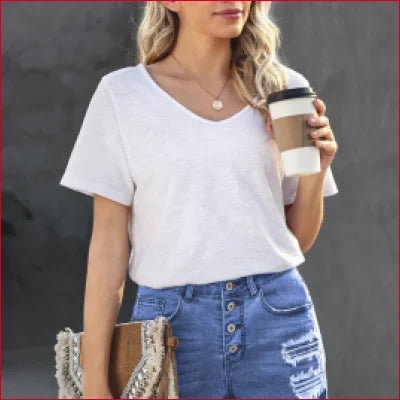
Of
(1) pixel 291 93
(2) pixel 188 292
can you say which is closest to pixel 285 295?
(2) pixel 188 292

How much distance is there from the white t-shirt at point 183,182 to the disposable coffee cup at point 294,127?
0.08 meters

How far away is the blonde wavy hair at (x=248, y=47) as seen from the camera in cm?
257

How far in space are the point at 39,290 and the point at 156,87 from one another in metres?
4.64

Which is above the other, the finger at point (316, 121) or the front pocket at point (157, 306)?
the finger at point (316, 121)

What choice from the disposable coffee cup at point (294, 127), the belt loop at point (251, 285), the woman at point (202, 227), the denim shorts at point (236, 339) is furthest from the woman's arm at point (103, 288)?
the disposable coffee cup at point (294, 127)

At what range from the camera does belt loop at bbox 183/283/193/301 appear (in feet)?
7.77

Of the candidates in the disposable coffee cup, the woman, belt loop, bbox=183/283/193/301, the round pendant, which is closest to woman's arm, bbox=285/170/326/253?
the woman

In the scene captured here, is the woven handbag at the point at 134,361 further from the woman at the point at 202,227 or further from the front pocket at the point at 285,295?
the front pocket at the point at 285,295

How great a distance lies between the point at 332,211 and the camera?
16.1 feet

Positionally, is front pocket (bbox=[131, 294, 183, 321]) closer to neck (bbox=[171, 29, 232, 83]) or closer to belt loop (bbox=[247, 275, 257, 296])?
belt loop (bbox=[247, 275, 257, 296])

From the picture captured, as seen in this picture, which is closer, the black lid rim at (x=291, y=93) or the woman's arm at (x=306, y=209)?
the black lid rim at (x=291, y=93)

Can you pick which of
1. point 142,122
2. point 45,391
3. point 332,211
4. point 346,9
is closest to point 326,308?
point 332,211

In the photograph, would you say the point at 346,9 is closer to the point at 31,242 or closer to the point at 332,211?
the point at 332,211

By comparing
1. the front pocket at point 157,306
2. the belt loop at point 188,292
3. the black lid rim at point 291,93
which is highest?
the black lid rim at point 291,93
